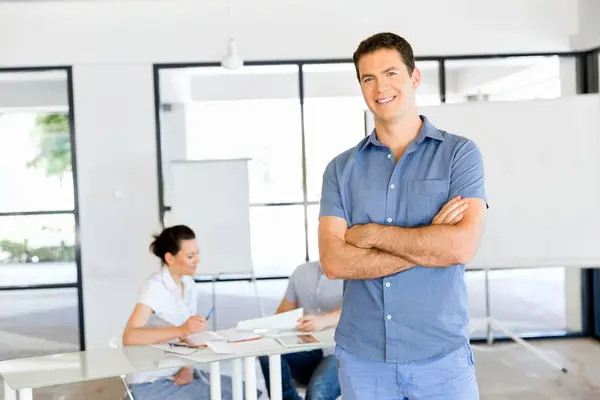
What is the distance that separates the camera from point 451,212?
187cm

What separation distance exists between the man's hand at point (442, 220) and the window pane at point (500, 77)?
4151mm

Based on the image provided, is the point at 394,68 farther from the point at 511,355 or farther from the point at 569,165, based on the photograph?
the point at 511,355

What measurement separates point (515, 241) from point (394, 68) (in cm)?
322

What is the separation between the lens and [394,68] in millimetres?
1894

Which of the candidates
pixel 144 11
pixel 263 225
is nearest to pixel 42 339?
pixel 263 225

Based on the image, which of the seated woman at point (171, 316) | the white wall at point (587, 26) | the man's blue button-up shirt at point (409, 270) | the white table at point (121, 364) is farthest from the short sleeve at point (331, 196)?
the white wall at point (587, 26)

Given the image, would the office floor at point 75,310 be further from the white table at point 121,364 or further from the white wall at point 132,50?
the white table at point 121,364

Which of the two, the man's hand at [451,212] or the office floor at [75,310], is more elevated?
the man's hand at [451,212]

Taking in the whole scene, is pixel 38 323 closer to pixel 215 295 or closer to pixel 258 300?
pixel 215 295

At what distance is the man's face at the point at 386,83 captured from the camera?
188 centimetres

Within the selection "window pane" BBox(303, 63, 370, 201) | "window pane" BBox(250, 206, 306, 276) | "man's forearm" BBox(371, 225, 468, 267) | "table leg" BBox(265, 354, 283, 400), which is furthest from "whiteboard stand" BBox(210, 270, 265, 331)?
"man's forearm" BBox(371, 225, 468, 267)

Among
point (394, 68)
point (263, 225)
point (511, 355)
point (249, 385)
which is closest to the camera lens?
point (394, 68)

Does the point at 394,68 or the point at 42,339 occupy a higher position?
the point at 394,68

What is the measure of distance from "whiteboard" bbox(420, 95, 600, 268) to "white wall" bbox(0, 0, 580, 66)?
3.83 ft
